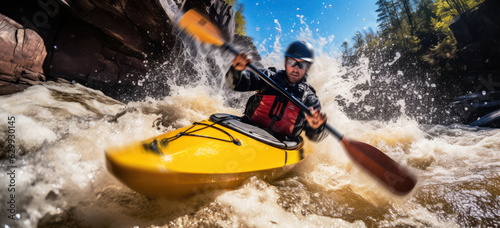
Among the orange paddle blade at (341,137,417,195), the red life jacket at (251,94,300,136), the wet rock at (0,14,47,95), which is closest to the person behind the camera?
the orange paddle blade at (341,137,417,195)

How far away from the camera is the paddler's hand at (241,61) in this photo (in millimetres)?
2734

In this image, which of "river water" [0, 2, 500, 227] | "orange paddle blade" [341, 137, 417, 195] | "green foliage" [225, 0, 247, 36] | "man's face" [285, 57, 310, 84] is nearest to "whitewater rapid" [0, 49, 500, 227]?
"river water" [0, 2, 500, 227]

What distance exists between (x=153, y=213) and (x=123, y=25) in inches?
243

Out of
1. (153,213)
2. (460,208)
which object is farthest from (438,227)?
(153,213)

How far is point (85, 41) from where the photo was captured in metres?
5.79

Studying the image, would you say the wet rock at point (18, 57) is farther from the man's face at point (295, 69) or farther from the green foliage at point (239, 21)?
the green foliage at point (239, 21)

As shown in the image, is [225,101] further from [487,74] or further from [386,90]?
[487,74]

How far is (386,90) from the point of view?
16984mm

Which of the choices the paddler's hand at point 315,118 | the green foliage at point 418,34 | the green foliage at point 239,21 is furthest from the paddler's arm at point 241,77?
the green foliage at point 418,34

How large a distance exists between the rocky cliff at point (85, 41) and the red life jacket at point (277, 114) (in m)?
4.75

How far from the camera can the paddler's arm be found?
2757 millimetres

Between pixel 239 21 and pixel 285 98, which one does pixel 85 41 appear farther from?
pixel 239 21

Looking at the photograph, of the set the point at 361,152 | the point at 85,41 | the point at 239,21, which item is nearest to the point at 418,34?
the point at 239,21

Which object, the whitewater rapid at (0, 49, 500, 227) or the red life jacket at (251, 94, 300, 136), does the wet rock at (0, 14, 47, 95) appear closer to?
the whitewater rapid at (0, 49, 500, 227)
